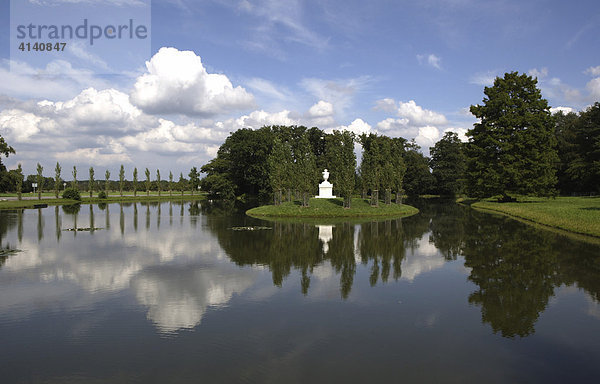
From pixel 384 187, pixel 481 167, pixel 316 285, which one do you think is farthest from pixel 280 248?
pixel 481 167

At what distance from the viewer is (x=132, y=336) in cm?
895

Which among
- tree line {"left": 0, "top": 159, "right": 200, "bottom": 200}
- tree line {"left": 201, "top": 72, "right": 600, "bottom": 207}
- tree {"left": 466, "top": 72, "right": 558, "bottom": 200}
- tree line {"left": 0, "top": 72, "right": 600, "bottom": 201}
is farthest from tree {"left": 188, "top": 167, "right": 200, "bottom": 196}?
tree {"left": 466, "top": 72, "right": 558, "bottom": 200}

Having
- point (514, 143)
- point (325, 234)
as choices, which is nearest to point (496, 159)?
point (514, 143)

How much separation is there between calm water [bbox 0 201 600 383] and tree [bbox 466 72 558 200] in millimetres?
35401

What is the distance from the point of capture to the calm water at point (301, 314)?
7.38 m

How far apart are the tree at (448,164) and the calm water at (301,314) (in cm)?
7995

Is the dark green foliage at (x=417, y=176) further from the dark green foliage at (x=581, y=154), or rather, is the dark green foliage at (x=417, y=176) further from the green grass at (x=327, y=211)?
the green grass at (x=327, y=211)

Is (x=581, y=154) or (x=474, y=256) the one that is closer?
(x=474, y=256)

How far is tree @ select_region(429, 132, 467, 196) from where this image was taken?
9638 centimetres

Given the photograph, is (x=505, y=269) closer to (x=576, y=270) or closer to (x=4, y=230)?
(x=576, y=270)

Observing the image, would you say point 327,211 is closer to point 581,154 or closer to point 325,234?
point 325,234

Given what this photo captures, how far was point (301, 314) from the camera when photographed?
10.4 meters

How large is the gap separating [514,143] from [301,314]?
53.1 meters

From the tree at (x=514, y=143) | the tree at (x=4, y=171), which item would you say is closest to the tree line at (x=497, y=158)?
the tree at (x=514, y=143)
